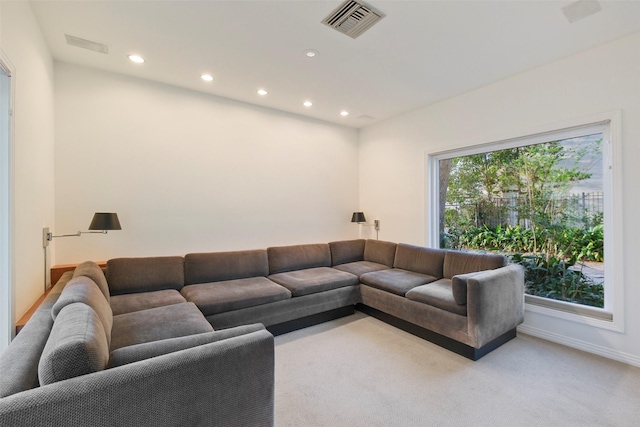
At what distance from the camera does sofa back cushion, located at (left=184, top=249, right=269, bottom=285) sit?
326cm

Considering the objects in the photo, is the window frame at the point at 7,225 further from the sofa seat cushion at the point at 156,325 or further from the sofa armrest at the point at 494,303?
the sofa armrest at the point at 494,303

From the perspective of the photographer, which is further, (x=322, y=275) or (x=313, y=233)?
(x=313, y=233)

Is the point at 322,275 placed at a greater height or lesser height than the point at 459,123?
lesser

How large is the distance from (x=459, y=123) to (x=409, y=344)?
2.81m

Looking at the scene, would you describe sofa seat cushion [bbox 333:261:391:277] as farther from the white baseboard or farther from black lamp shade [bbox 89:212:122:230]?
black lamp shade [bbox 89:212:122:230]

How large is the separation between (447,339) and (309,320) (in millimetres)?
1458

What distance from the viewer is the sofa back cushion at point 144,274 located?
2879 mm

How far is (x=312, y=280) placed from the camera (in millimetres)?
3422

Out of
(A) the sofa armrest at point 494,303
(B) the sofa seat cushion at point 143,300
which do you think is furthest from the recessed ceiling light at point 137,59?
(A) the sofa armrest at point 494,303

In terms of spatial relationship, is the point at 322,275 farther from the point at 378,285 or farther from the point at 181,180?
the point at 181,180

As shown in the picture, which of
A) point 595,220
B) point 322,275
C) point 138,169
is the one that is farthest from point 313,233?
point 595,220

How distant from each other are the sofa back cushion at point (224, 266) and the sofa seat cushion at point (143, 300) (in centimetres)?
33

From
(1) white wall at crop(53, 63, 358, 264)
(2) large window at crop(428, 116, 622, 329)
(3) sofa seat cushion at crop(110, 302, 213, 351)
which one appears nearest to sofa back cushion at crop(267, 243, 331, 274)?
(1) white wall at crop(53, 63, 358, 264)

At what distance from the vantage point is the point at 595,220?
2822mm
